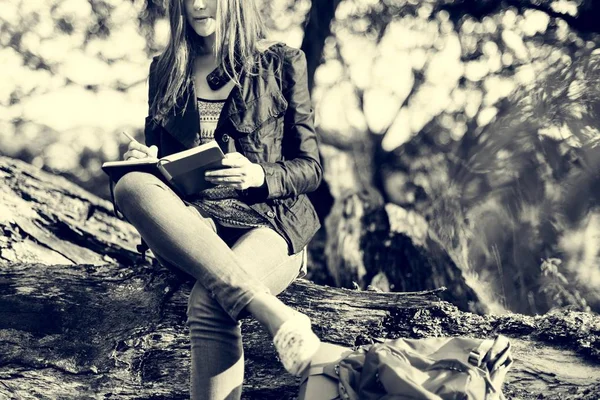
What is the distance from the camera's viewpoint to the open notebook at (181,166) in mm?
2607

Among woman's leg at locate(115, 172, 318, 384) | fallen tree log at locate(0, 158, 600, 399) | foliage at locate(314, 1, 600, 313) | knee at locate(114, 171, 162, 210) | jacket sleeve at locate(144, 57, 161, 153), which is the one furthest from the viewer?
foliage at locate(314, 1, 600, 313)

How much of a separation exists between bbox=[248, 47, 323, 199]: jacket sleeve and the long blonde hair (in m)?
0.15

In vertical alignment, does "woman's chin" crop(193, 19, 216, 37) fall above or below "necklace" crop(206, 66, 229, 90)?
above

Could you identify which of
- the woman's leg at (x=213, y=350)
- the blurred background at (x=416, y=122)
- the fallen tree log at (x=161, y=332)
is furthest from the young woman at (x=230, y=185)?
the blurred background at (x=416, y=122)

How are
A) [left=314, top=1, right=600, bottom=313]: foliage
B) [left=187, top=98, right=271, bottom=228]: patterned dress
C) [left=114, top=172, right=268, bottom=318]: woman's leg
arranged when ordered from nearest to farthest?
1. [left=114, top=172, right=268, bottom=318]: woman's leg
2. [left=187, top=98, right=271, bottom=228]: patterned dress
3. [left=314, top=1, right=600, bottom=313]: foliage

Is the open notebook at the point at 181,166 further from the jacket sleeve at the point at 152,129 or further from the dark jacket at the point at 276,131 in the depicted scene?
the jacket sleeve at the point at 152,129

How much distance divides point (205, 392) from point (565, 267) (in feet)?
5.37

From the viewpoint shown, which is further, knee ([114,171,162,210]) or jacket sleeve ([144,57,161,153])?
jacket sleeve ([144,57,161,153])

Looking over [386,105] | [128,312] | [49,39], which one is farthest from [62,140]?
[386,105]

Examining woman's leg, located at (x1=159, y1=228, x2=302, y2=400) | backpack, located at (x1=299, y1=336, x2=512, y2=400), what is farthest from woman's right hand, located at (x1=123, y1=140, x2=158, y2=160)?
backpack, located at (x1=299, y1=336, x2=512, y2=400)

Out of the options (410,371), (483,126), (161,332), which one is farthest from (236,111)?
(483,126)

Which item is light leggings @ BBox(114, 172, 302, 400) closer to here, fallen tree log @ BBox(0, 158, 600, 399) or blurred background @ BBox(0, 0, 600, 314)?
fallen tree log @ BBox(0, 158, 600, 399)

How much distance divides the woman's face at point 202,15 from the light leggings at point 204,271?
2.03 feet

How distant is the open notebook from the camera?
261 centimetres
